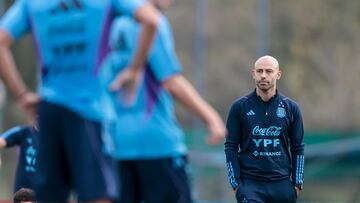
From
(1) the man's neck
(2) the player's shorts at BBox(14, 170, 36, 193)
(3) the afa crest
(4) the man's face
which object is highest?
(4) the man's face

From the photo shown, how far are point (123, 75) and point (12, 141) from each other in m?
5.77

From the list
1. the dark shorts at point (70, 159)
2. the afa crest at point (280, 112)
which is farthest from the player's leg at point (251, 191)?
the dark shorts at point (70, 159)

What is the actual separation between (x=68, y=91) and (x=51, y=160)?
43 centimetres

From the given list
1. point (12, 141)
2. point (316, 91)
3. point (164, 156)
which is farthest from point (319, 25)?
point (164, 156)

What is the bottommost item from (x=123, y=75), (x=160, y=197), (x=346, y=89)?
(x=160, y=197)

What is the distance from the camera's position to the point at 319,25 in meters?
41.0

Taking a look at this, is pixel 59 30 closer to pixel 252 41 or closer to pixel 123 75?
pixel 123 75

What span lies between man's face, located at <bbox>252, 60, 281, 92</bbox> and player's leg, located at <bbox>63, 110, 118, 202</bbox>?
4817 mm

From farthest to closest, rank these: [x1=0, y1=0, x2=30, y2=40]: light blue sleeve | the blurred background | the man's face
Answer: the blurred background → the man's face → [x1=0, y1=0, x2=30, y2=40]: light blue sleeve

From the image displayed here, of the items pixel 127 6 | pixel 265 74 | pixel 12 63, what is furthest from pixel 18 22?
pixel 265 74

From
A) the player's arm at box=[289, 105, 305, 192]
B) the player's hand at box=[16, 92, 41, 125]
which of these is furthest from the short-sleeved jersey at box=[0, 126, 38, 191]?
the player's hand at box=[16, 92, 41, 125]

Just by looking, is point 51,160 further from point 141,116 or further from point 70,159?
point 141,116

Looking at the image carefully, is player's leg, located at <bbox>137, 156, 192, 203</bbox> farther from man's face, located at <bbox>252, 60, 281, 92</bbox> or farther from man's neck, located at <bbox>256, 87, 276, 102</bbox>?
man's neck, located at <bbox>256, 87, 276, 102</bbox>

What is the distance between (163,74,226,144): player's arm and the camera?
24.0 feet
